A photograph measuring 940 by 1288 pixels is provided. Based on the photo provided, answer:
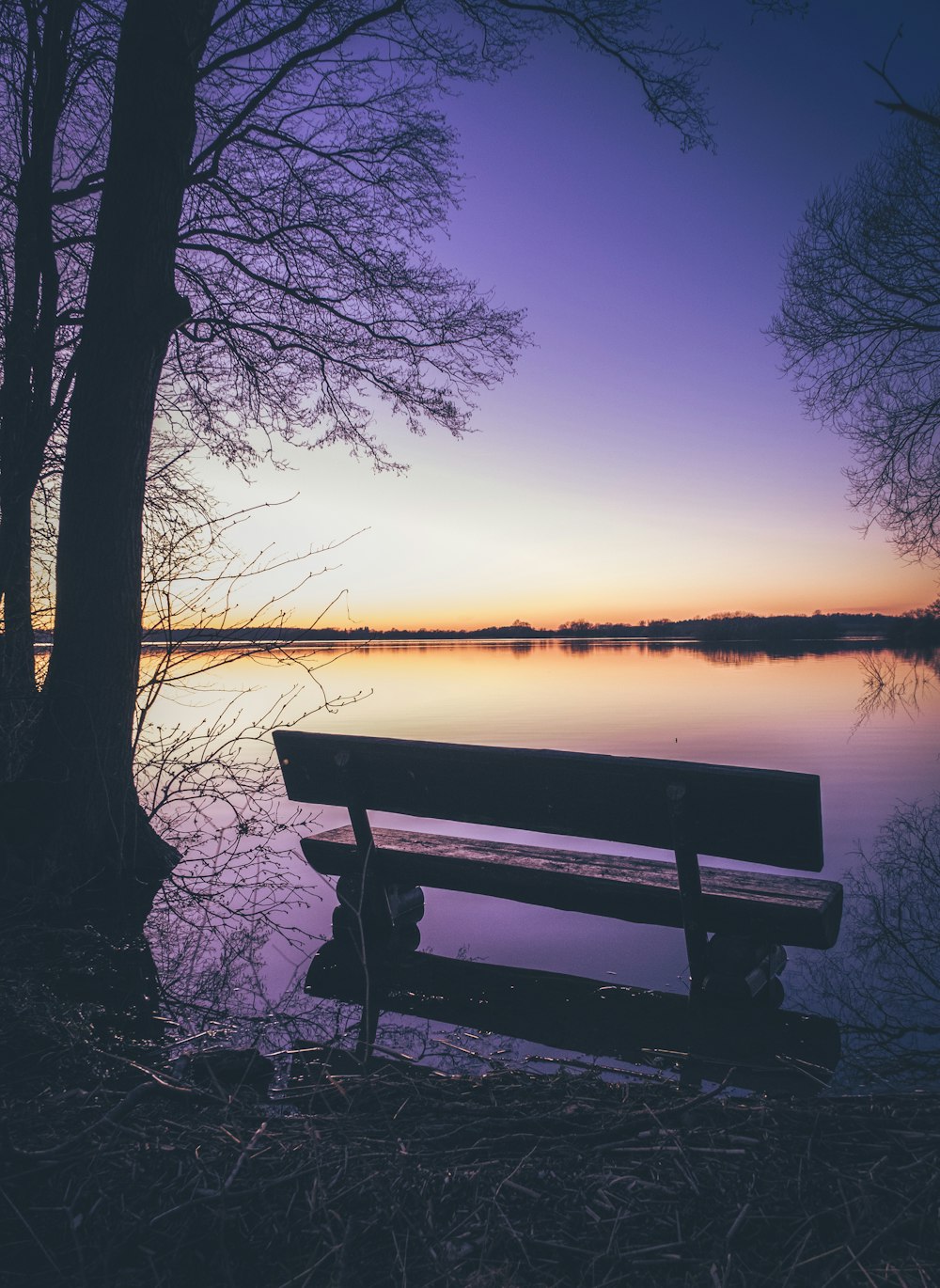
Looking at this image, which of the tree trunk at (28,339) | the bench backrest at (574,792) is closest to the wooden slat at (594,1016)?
the bench backrest at (574,792)

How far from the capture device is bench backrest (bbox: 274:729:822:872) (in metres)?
3.62

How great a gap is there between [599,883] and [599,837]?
27cm

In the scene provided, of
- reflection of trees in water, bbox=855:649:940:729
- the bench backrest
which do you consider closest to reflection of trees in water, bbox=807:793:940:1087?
the bench backrest

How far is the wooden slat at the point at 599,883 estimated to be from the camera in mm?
3822

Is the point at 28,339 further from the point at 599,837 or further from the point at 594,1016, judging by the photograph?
the point at 594,1016

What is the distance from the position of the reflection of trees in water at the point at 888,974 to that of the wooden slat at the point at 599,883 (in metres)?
0.39

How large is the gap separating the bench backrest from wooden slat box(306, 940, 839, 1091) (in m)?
0.76

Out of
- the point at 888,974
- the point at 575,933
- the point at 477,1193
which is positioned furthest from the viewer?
the point at 575,933

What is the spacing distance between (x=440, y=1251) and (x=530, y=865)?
280 centimetres

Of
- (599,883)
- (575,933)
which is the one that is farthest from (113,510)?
(575,933)

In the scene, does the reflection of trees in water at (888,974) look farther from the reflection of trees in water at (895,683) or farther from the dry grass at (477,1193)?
the reflection of trees in water at (895,683)

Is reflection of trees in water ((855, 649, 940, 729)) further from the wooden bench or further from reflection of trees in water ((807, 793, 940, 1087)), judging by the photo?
the wooden bench

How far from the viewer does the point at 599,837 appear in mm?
4137

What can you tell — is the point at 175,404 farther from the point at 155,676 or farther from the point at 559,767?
the point at 559,767
